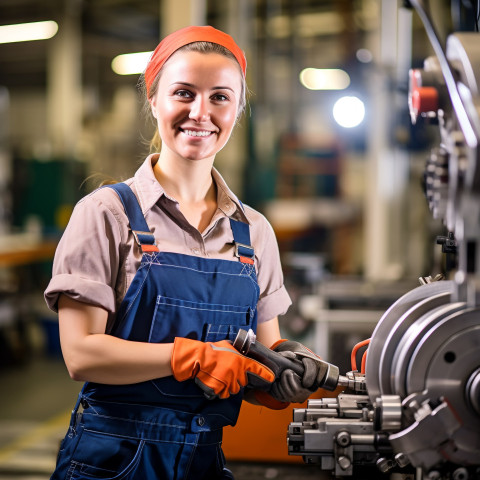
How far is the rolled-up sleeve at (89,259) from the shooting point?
1267 mm

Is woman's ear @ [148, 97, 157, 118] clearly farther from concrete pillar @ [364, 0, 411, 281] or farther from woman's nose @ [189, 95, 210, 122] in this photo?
concrete pillar @ [364, 0, 411, 281]

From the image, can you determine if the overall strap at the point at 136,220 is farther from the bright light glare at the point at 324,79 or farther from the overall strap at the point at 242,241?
the bright light glare at the point at 324,79

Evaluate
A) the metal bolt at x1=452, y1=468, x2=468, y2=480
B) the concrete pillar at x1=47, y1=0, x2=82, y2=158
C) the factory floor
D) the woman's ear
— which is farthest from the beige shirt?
the concrete pillar at x1=47, y1=0, x2=82, y2=158

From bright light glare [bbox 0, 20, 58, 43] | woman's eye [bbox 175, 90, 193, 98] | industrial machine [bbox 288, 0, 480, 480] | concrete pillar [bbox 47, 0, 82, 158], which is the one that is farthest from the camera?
concrete pillar [bbox 47, 0, 82, 158]

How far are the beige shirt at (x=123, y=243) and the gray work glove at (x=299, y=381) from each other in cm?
20

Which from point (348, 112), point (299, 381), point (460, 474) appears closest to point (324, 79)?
point (348, 112)

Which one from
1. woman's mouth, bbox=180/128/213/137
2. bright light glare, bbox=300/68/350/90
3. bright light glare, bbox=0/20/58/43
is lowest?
woman's mouth, bbox=180/128/213/137

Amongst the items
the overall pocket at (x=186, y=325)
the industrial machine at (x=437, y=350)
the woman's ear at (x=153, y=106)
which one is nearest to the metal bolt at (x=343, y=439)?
the industrial machine at (x=437, y=350)

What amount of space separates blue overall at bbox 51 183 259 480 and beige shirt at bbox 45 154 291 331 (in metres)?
0.03

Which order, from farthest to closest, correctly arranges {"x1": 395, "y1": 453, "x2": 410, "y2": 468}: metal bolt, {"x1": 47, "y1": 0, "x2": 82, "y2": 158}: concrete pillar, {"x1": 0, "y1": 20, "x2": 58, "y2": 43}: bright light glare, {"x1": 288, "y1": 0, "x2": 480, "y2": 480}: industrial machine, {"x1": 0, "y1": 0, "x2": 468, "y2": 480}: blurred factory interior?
1. {"x1": 47, "y1": 0, "x2": 82, "y2": 158}: concrete pillar
2. {"x1": 0, "y1": 20, "x2": 58, "y2": 43}: bright light glare
3. {"x1": 0, "y1": 0, "x2": 468, "y2": 480}: blurred factory interior
4. {"x1": 395, "y1": 453, "x2": 410, "y2": 468}: metal bolt
5. {"x1": 288, "y1": 0, "x2": 480, "y2": 480}: industrial machine

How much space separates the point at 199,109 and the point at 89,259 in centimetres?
37

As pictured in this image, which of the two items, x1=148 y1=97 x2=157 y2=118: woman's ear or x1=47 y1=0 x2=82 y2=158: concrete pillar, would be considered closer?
x1=148 y1=97 x2=157 y2=118: woman's ear

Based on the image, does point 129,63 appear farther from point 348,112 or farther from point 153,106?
point 153,106

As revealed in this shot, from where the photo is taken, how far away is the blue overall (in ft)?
4.34
